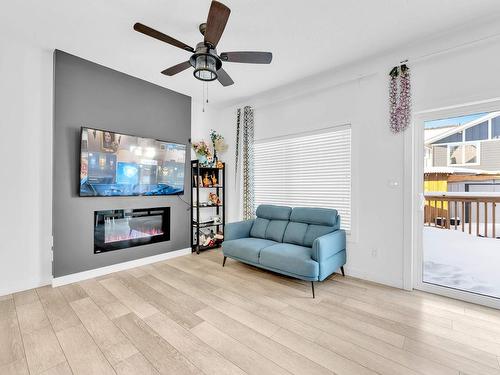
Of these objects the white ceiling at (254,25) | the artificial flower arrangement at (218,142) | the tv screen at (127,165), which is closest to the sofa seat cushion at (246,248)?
the tv screen at (127,165)

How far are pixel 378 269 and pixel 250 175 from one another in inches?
103

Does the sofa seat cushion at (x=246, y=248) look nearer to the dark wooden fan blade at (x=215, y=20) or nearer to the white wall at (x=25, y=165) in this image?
the white wall at (x=25, y=165)

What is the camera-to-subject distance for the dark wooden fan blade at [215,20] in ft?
5.87

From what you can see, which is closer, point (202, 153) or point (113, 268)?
point (113, 268)

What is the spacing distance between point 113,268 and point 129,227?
2.06ft

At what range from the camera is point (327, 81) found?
11.9ft

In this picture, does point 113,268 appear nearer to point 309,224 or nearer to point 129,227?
point 129,227

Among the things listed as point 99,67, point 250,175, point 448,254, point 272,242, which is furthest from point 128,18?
point 448,254

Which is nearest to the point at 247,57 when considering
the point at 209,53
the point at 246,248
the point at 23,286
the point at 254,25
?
the point at 209,53

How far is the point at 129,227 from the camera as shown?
3842 mm

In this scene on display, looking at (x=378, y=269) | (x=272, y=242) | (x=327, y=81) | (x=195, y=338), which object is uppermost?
(x=327, y=81)

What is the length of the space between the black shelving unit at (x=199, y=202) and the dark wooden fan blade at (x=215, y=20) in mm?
2656

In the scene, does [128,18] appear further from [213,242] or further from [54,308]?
[213,242]

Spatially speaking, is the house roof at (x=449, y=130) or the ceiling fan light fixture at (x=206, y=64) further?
the house roof at (x=449, y=130)
